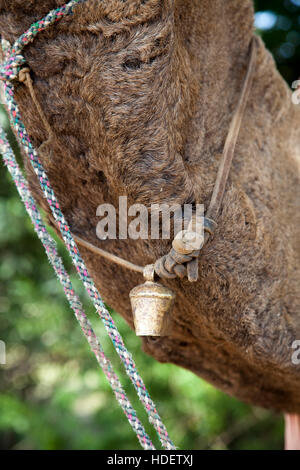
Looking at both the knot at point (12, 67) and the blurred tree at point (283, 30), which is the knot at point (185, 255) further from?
the blurred tree at point (283, 30)

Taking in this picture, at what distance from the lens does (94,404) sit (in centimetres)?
302

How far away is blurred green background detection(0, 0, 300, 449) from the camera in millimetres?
2479

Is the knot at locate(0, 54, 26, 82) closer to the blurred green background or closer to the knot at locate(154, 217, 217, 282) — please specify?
the knot at locate(154, 217, 217, 282)

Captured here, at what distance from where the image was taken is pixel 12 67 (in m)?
0.81

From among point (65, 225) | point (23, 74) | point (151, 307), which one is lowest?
point (151, 307)

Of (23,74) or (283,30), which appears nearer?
(23,74)

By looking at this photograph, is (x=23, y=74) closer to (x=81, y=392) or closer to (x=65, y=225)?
(x=65, y=225)

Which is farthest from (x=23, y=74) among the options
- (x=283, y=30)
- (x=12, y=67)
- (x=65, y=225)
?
(x=283, y=30)

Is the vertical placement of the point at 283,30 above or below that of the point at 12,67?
above

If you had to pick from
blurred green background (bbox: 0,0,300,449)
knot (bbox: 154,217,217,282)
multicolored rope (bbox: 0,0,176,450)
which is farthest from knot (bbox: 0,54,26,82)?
blurred green background (bbox: 0,0,300,449)

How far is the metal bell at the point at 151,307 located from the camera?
838mm

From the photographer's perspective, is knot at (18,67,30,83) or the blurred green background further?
the blurred green background

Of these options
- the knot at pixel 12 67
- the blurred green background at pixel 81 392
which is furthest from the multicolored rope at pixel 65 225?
the blurred green background at pixel 81 392

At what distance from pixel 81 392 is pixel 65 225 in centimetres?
209
